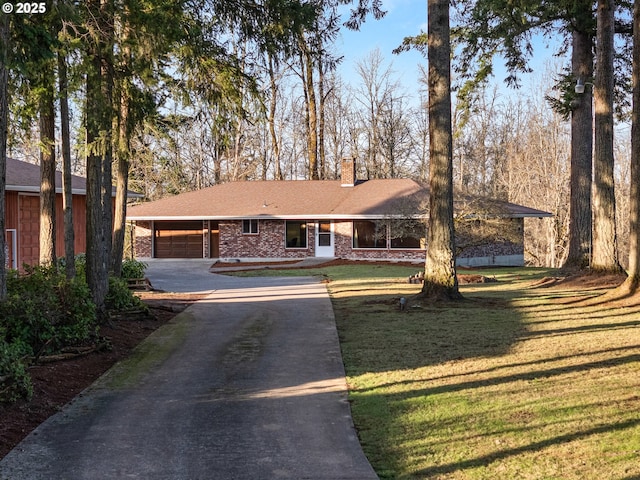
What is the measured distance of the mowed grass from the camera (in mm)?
4629

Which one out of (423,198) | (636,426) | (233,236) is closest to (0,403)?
(636,426)

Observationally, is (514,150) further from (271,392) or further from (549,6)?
(271,392)

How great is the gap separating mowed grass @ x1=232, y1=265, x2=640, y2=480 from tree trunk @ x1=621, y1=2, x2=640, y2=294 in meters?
0.77

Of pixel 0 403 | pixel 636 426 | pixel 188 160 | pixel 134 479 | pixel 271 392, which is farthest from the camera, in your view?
pixel 188 160

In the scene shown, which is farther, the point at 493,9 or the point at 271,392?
the point at 493,9

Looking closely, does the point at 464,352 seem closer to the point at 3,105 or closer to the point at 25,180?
the point at 3,105

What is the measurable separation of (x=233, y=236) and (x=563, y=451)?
29.5m

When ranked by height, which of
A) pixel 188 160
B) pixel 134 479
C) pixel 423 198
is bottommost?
pixel 134 479

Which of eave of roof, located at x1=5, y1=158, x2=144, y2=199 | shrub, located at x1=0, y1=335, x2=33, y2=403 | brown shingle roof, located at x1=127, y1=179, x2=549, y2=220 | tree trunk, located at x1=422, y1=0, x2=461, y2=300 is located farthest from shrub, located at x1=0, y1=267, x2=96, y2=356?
brown shingle roof, located at x1=127, y1=179, x2=549, y2=220

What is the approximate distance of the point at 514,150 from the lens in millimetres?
44906

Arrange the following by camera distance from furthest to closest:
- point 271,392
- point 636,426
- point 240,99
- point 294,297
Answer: point 294,297 < point 240,99 < point 271,392 < point 636,426

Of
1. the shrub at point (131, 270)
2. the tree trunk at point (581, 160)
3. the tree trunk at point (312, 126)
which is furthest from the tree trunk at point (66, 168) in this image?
the tree trunk at point (312, 126)

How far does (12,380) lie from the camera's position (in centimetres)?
615

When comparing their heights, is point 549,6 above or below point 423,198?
above
